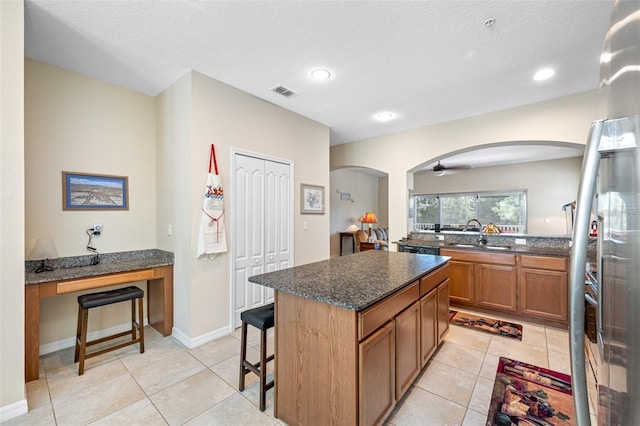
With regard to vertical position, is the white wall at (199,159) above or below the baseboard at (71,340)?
above

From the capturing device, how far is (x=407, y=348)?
1978 millimetres

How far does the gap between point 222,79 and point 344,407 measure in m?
3.12

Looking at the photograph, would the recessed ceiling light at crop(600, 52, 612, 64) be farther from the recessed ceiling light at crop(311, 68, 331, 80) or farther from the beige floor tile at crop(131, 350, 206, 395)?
the beige floor tile at crop(131, 350, 206, 395)

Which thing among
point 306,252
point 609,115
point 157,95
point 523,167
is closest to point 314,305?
point 609,115

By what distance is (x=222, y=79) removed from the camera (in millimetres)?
3010

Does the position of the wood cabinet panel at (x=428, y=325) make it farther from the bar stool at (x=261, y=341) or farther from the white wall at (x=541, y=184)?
the white wall at (x=541, y=184)

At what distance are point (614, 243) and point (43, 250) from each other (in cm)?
363

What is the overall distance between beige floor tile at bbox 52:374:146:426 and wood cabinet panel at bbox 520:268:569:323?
13.2 feet

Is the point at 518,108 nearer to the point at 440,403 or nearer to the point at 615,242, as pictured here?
the point at 440,403

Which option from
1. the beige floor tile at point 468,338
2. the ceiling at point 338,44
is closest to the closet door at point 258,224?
the ceiling at point 338,44

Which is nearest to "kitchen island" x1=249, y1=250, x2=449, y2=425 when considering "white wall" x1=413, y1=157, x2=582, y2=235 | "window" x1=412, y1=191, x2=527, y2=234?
"window" x1=412, y1=191, x2=527, y2=234

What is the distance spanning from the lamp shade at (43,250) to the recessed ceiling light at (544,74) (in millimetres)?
4928

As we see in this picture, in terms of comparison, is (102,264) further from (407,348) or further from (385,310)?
(407,348)

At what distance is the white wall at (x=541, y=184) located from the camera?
6.93 metres
